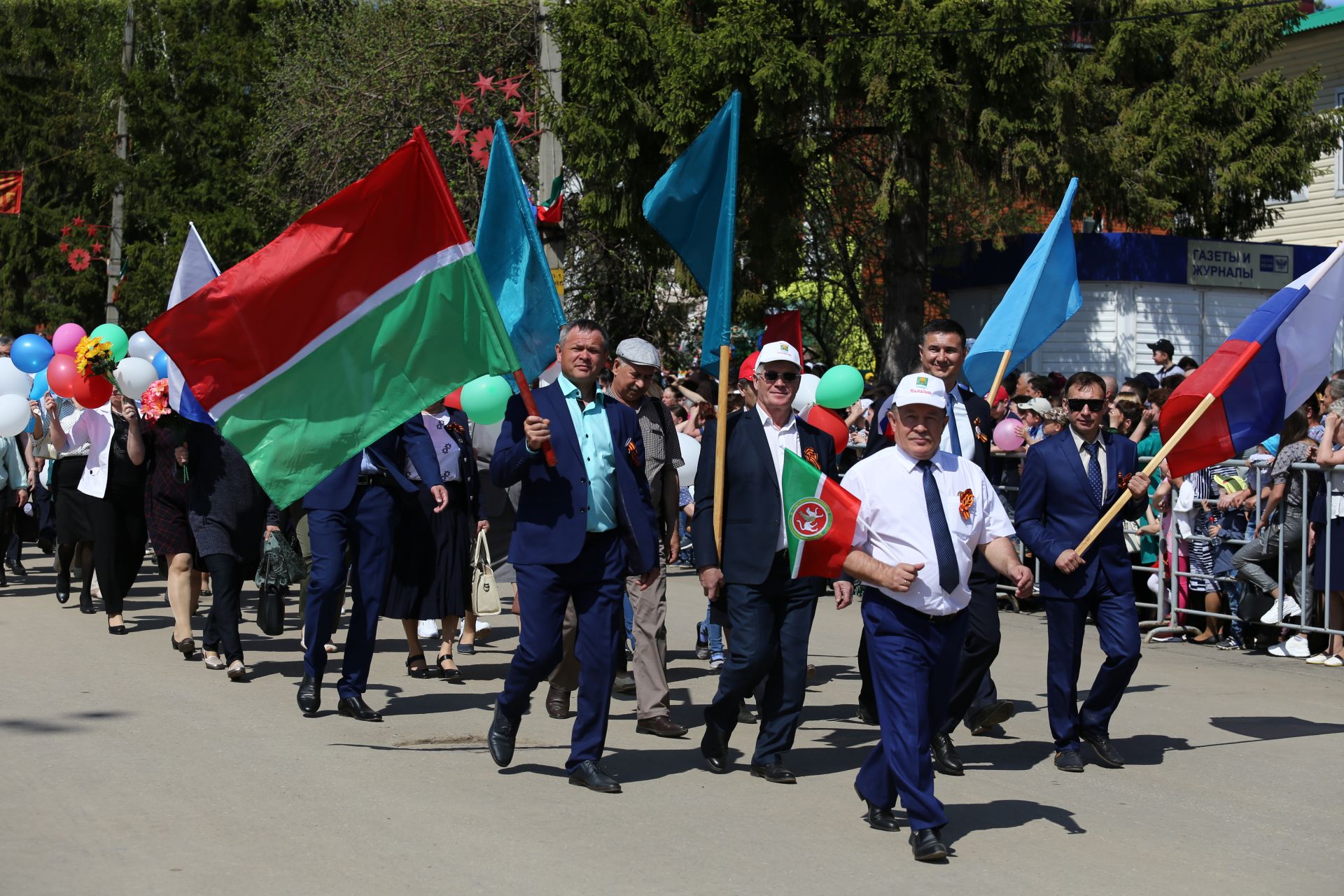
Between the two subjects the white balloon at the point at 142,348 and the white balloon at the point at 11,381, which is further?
the white balloon at the point at 11,381

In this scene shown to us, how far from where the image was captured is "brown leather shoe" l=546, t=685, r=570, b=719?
29.4ft

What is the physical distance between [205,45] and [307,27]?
845cm

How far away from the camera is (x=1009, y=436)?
46.7 feet

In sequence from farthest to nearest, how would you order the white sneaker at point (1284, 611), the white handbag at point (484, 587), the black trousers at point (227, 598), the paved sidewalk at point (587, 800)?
the white sneaker at point (1284, 611)
the white handbag at point (484, 587)
the black trousers at point (227, 598)
the paved sidewalk at point (587, 800)

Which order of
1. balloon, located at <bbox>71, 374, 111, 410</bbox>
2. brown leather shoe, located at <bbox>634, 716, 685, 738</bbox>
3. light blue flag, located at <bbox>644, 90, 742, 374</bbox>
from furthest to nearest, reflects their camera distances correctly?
balloon, located at <bbox>71, 374, 111, 410</bbox>, brown leather shoe, located at <bbox>634, 716, 685, 738</bbox>, light blue flag, located at <bbox>644, 90, 742, 374</bbox>

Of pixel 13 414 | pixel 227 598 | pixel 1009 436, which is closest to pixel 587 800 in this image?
pixel 227 598

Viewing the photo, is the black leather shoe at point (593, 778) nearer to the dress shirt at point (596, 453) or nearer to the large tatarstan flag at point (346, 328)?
the dress shirt at point (596, 453)

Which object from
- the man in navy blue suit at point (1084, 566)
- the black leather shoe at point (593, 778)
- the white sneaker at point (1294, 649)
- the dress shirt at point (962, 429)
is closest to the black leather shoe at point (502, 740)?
the black leather shoe at point (593, 778)

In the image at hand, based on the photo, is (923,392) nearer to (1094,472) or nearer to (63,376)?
(1094,472)

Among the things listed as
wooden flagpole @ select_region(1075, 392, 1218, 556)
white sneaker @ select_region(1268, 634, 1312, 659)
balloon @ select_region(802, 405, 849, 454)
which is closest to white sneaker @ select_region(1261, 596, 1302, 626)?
white sneaker @ select_region(1268, 634, 1312, 659)

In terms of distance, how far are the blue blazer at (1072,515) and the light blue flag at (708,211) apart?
167cm

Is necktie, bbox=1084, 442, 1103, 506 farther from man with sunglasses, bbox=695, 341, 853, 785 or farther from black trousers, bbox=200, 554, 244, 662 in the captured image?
black trousers, bbox=200, 554, 244, 662

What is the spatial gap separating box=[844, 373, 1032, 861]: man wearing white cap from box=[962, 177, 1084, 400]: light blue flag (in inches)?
103

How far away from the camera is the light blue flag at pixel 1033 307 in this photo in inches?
348
